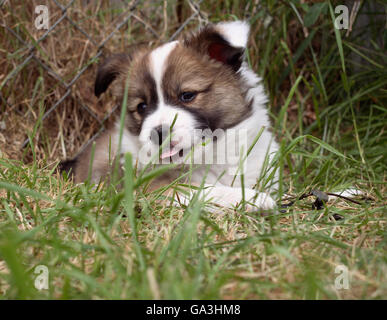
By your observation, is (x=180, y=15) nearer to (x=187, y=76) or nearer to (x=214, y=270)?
(x=187, y=76)

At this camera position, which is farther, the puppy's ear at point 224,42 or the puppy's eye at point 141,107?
the puppy's eye at point 141,107

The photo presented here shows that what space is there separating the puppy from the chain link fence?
0.84 meters

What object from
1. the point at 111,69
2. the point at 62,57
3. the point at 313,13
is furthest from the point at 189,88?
the point at 62,57

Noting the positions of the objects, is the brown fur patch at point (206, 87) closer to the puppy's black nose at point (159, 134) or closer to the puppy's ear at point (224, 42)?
the puppy's ear at point (224, 42)

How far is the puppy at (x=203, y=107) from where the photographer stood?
7.72 feet

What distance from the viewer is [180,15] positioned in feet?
12.6

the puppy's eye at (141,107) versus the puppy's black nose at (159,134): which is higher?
the puppy's eye at (141,107)

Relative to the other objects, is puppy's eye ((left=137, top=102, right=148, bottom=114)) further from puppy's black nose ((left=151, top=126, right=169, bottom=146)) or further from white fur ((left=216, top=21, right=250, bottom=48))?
white fur ((left=216, top=21, right=250, bottom=48))

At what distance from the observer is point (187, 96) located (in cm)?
249

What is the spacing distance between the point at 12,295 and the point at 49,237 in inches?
14.8

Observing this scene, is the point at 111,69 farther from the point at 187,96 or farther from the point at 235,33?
the point at 235,33

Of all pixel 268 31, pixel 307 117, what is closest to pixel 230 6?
pixel 268 31

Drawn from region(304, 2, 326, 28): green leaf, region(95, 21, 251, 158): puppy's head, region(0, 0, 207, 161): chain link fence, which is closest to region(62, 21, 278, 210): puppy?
region(95, 21, 251, 158): puppy's head

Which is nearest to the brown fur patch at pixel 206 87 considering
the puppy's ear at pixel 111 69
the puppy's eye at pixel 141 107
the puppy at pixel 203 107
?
the puppy at pixel 203 107
